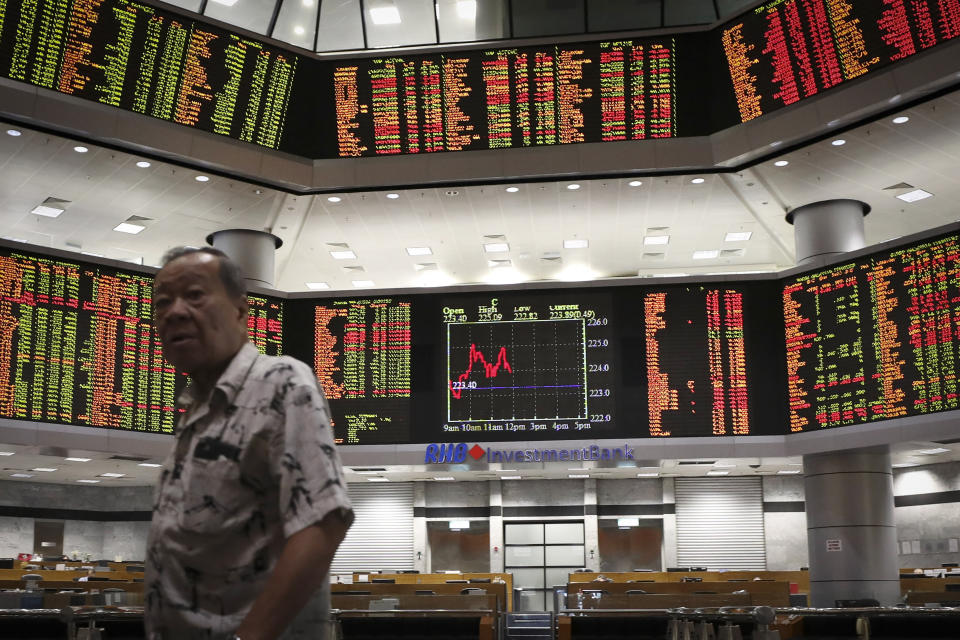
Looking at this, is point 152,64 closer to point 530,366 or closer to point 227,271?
point 530,366

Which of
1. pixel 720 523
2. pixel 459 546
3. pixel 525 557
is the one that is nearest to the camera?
pixel 720 523

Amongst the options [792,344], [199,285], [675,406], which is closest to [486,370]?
[675,406]

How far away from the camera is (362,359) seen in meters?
13.0

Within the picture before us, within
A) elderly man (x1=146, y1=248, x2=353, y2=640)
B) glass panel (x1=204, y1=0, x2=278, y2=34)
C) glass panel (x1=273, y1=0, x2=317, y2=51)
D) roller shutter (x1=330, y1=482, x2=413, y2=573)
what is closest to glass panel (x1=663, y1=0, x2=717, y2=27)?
glass panel (x1=273, y1=0, x2=317, y2=51)

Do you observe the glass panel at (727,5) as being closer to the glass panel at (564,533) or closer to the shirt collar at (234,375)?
the glass panel at (564,533)

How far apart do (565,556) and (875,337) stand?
1011cm

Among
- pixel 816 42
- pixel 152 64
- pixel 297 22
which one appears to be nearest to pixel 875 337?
pixel 816 42

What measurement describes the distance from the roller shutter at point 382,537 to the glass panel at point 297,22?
31.4 ft

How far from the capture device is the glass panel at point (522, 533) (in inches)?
792

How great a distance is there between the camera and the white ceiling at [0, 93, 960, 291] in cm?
1220

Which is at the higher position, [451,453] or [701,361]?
[701,361]

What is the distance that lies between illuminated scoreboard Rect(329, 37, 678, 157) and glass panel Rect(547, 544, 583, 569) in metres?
10.0

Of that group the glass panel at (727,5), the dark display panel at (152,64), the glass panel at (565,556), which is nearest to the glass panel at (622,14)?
the glass panel at (727,5)

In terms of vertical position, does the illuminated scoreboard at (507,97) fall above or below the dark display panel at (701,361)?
above
